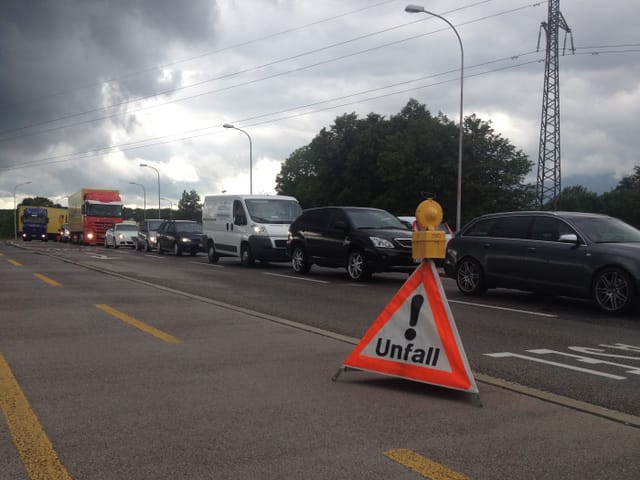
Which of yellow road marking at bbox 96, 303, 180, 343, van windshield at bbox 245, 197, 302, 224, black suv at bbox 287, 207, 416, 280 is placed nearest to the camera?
yellow road marking at bbox 96, 303, 180, 343

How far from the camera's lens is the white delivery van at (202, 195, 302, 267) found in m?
20.4

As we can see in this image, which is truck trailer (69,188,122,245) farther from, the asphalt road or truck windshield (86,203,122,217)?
the asphalt road

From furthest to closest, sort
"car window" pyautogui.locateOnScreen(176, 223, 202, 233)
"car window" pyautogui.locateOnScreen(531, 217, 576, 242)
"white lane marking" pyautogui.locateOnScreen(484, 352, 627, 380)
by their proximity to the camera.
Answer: "car window" pyautogui.locateOnScreen(176, 223, 202, 233) < "car window" pyautogui.locateOnScreen(531, 217, 576, 242) < "white lane marking" pyautogui.locateOnScreen(484, 352, 627, 380)

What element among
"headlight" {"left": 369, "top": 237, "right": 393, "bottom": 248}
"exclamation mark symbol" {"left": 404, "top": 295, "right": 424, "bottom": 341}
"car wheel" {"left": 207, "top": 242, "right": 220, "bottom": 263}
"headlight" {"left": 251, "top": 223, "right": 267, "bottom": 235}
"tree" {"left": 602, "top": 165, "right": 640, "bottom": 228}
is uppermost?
"tree" {"left": 602, "top": 165, "right": 640, "bottom": 228}

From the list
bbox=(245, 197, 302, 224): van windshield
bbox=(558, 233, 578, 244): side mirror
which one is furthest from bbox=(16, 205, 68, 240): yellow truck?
bbox=(558, 233, 578, 244): side mirror

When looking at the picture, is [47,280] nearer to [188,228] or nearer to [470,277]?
[470,277]

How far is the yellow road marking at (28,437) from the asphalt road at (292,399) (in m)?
0.03

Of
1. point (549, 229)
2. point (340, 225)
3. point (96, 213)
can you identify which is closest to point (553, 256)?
point (549, 229)

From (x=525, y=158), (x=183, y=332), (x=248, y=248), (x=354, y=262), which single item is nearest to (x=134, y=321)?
(x=183, y=332)

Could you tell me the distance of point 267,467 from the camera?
3.52m

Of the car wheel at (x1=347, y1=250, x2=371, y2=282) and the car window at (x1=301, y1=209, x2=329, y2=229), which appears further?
the car window at (x1=301, y1=209, x2=329, y2=229)

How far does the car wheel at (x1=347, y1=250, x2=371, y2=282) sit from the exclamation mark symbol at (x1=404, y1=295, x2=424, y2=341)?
1001 cm

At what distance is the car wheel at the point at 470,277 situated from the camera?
40.8 ft

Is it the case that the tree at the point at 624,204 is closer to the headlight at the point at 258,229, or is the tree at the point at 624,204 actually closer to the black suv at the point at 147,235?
the black suv at the point at 147,235
